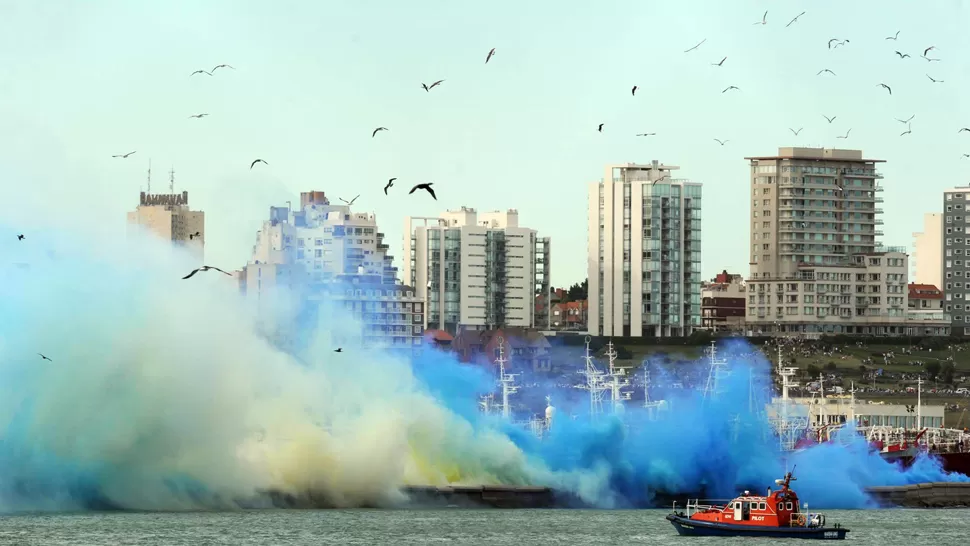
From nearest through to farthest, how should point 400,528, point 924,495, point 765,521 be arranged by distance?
point 765,521
point 400,528
point 924,495

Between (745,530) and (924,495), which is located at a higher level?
(745,530)

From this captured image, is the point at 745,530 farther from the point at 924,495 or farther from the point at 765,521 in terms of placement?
the point at 924,495

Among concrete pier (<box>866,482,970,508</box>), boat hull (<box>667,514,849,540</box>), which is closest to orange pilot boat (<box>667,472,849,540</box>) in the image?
boat hull (<box>667,514,849,540</box>)

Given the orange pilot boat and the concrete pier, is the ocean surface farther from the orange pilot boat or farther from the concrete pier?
the concrete pier

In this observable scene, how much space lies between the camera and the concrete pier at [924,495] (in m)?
123

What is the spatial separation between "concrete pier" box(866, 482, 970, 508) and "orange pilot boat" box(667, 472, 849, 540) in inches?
1252

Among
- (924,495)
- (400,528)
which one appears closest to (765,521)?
(400,528)

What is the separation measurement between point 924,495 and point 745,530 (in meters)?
39.6

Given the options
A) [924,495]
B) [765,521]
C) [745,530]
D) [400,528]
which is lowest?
[924,495]

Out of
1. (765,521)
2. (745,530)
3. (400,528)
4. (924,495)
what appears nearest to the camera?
(765,521)

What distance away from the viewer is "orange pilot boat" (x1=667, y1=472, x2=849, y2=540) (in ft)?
296

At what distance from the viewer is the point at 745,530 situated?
90.6 m

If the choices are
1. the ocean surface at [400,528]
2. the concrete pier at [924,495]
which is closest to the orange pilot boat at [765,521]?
the ocean surface at [400,528]

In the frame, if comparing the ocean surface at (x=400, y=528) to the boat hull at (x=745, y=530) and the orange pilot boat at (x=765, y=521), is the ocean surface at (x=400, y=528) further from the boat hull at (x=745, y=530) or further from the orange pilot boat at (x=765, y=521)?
the orange pilot boat at (x=765, y=521)
